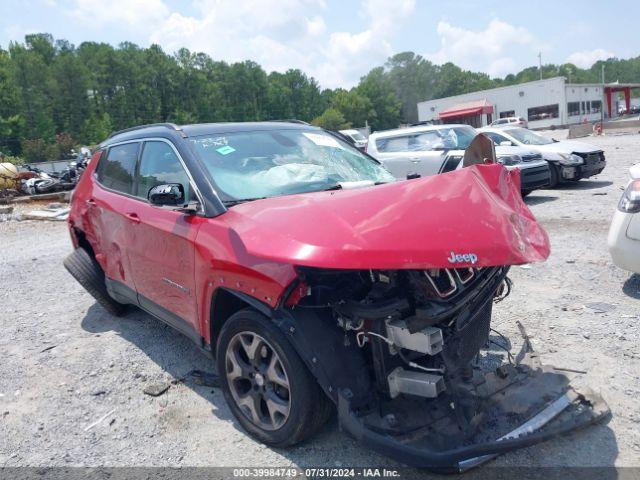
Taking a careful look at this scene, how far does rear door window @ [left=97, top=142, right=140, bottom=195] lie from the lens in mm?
4617

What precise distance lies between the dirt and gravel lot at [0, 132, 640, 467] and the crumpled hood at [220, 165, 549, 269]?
4.05 ft

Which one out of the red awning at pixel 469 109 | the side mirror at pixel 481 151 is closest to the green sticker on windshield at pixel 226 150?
the side mirror at pixel 481 151

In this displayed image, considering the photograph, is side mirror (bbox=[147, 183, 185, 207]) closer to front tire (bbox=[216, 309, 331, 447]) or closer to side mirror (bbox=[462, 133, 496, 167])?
front tire (bbox=[216, 309, 331, 447])

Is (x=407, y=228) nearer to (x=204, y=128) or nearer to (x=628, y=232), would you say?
(x=204, y=128)

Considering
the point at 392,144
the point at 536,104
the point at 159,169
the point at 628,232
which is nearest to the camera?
the point at 159,169

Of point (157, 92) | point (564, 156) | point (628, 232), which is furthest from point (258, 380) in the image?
point (157, 92)

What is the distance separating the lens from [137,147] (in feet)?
15.1

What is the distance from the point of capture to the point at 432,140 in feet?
40.7

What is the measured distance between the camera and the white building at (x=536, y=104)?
56.1m

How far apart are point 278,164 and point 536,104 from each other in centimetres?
6053

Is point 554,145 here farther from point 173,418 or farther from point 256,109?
point 256,109

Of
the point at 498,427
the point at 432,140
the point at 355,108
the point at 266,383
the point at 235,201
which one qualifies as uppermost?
the point at 355,108

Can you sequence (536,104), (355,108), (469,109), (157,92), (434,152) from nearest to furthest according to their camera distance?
(434,152)
(536,104)
(469,109)
(157,92)
(355,108)

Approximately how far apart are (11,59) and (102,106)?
1201 centimetres
